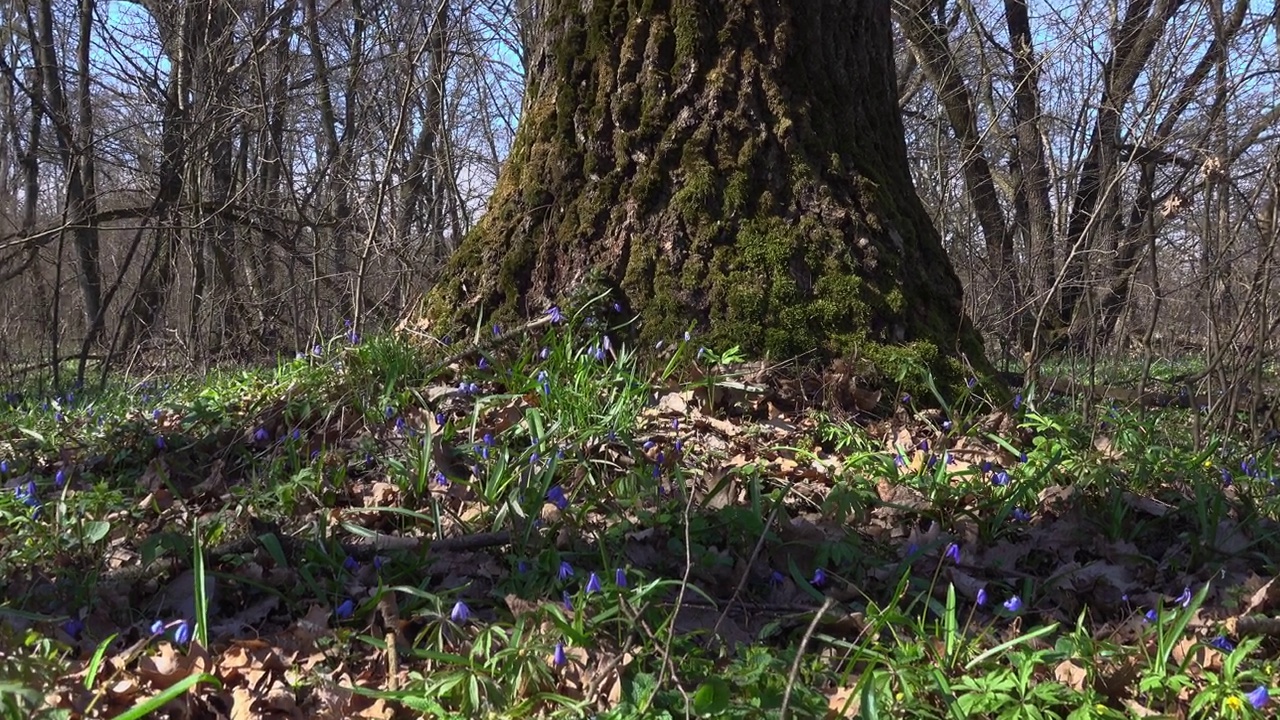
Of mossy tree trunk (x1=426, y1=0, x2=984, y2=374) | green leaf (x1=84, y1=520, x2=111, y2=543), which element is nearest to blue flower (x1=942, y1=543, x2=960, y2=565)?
mossy tree trunk (x1=426, y1=0, x2=984, y2=374)

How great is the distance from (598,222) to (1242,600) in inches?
97.3

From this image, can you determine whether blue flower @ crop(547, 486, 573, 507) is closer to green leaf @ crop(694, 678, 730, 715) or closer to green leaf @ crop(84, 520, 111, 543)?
green leaf @ crop(694, 678, 730, 715)

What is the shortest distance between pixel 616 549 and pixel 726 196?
167 centimetres

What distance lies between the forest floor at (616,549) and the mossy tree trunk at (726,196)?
0.23 meters

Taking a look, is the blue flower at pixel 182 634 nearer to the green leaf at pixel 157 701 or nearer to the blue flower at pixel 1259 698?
the green leaf at pixel 157 701

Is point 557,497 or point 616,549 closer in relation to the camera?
point 616,549

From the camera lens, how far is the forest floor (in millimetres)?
1876

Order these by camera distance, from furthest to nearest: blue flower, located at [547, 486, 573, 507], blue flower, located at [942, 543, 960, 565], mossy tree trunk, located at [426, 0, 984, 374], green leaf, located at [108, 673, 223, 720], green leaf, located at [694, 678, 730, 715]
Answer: mossy tree trunk, located at [426, 0, 984, 374]
blue flower, located at [547, 486, 573, 507]
blue flower, located at [942, 543, 960, 565]
green leaf, located at [694, 678, 730, 715]
green leaf, located at [108, 673, 223, 720]

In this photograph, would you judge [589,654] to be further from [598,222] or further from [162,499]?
[598,222]

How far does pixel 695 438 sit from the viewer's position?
10.3 ft

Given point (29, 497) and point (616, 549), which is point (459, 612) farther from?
point (29, 497)

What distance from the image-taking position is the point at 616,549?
2.43 m

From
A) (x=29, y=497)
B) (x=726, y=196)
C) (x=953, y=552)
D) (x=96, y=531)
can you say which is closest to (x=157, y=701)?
(x=96, y=531)

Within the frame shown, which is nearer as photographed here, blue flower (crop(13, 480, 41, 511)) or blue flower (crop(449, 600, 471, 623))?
blue flower (crop(449, 600, 471, 623))
